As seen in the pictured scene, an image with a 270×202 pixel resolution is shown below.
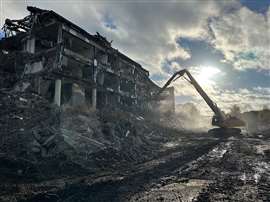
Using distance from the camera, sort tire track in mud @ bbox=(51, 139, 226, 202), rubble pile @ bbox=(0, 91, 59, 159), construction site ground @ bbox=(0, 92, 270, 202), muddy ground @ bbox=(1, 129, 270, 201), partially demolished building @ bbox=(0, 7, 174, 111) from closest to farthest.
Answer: muddy ground @ bbox=(1, 129, 270, 201) → tire track in mud @ bbox=(51, 139, 226, 202) → construction site ground @ bbox=(0, 92, 270, 202) → rubble pile @ bbox=(0, 91, 59, 159) → partially demolished building @ bbox=(0, 7, 174, 111)

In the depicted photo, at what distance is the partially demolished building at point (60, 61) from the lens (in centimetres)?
2003

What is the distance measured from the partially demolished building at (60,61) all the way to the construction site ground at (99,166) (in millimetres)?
5322

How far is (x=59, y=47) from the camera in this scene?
19.9 meters

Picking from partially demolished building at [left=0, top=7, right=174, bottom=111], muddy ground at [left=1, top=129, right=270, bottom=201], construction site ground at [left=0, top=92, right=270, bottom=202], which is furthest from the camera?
partially demolished building at [left=0, top=7, right=174, bottom=111]

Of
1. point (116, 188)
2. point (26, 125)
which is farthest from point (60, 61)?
point (116, 188)

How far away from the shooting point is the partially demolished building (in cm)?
2003

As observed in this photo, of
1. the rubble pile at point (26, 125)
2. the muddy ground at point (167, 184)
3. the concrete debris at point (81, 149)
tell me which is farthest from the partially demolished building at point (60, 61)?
the muddy ground at point (167, 184)

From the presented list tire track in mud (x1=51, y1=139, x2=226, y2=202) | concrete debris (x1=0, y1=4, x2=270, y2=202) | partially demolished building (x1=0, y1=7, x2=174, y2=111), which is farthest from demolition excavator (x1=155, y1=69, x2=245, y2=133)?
tire track in mud (x1=51, y1=139, x2=226, y2=202)

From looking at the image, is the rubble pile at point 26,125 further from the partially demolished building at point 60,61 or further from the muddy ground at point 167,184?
the partially demolished building at point 60,61

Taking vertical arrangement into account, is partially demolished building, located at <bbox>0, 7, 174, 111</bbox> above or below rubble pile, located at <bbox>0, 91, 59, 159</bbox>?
above

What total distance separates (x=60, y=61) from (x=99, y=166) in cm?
1225

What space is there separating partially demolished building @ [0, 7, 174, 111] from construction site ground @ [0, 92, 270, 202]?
17.5 ft

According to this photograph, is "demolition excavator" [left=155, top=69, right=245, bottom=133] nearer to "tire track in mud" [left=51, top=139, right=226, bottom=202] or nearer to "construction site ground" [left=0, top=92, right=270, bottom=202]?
"construction site ground" [left=0, top=92, right=270, bottom=202]

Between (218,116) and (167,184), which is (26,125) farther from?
(218,116)
